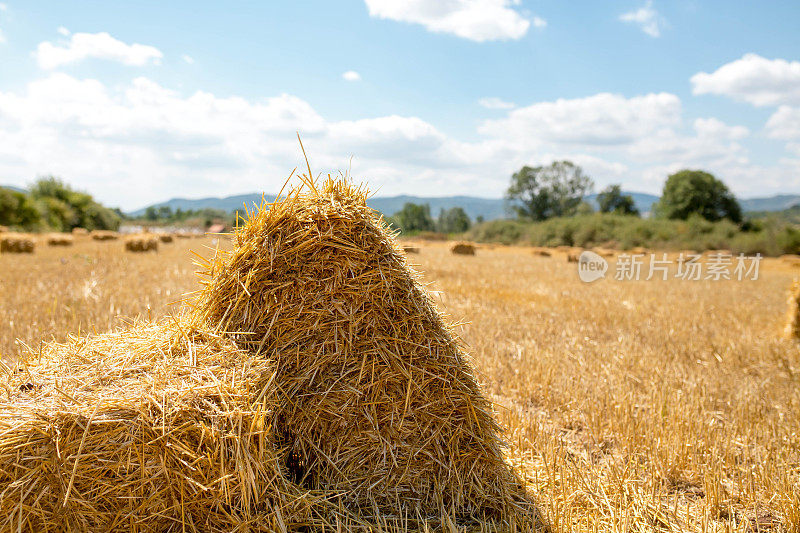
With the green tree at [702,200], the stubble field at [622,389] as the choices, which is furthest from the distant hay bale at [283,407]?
the green tree at [702,200]

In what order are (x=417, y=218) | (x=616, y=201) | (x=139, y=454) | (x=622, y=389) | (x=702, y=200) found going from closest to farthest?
(x=139, y=454)
(x=622, y=389)
(x=702, y=200)
(x=616, y=201)
(x=417, y=218)

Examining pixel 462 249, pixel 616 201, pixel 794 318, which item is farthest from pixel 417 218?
pixel 794 318

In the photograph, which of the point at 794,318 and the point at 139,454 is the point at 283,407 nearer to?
the point at 139,454

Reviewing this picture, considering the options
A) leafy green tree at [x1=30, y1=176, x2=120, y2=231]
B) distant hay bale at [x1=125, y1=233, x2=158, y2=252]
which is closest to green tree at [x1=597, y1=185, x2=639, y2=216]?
distant hay bale at [x1=125, y1=233, x2=158, y2=252]

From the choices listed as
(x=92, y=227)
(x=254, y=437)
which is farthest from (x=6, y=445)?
(x=92, y=227)

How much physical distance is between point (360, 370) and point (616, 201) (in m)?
71.2

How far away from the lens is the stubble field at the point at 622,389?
117 inches

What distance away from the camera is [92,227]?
71000mm

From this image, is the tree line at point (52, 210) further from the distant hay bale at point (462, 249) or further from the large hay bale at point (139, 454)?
the large hay bale at point (139, 454)

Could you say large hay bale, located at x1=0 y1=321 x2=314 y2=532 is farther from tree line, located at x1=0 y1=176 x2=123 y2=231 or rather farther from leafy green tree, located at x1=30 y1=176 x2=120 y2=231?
leafy green tree, located at x1=30 y1=176 x2=120 y2=231

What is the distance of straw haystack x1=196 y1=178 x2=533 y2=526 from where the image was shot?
256 cm

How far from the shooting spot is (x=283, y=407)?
255cm

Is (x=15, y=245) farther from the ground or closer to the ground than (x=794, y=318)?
farther from the ground

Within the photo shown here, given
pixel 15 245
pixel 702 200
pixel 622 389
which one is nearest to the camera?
pixel 622 389
